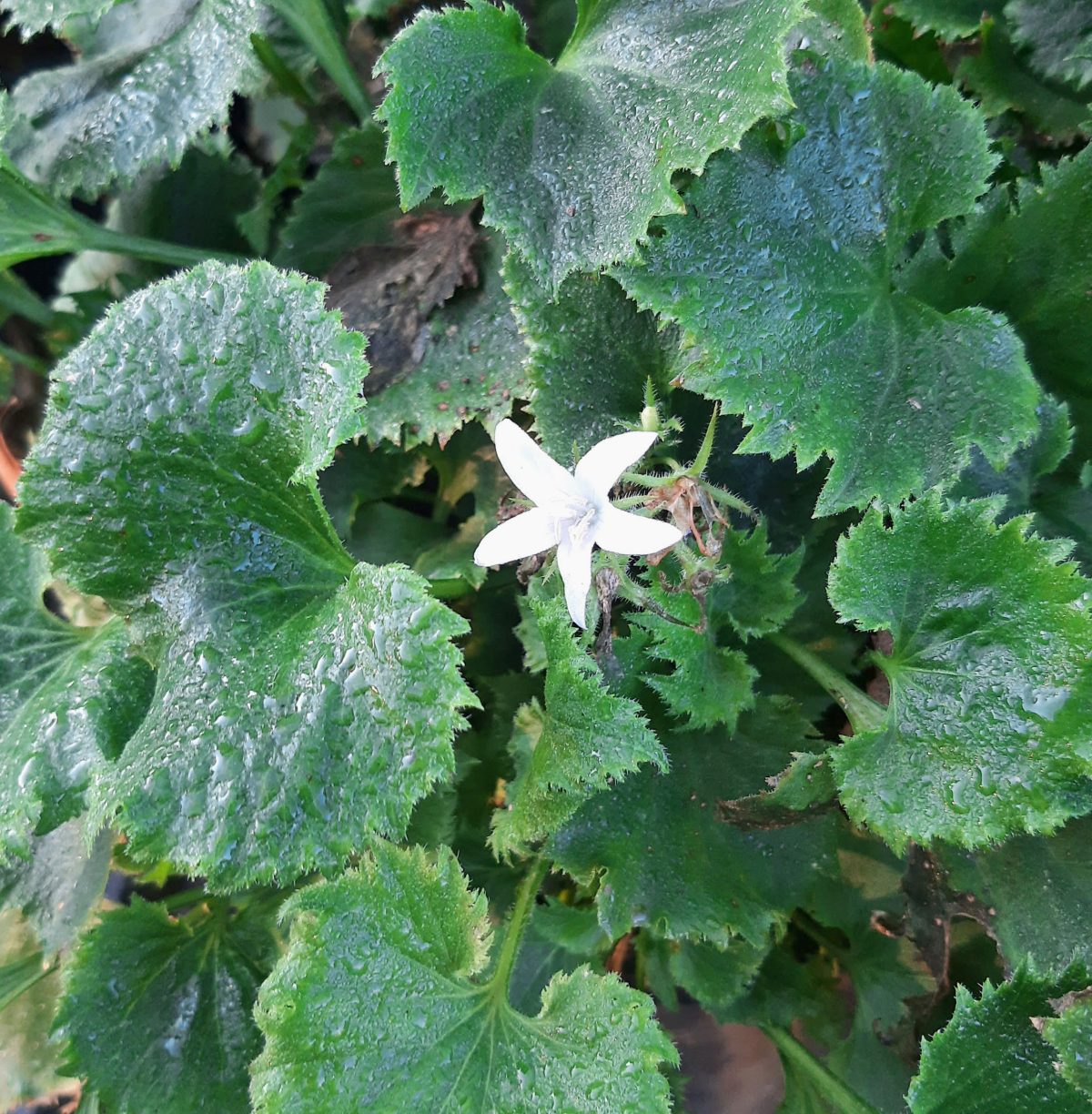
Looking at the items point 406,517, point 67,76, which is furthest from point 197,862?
point 67,76

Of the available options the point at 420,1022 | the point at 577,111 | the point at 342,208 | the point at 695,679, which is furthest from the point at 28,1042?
the point at 577,111

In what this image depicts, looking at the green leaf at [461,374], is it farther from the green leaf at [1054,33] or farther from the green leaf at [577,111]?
the green leaf at [1054,33]

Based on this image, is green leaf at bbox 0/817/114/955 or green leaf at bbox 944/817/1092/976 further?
green leaf at bbox 0/817/114/955

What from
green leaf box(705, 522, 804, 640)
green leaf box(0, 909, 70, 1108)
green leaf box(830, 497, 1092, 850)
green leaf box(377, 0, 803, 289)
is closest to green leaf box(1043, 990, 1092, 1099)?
green leaf box(830, 497, 1092, 850)

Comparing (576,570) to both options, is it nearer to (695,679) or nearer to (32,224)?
(695,679)

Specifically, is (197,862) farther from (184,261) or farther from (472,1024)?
(184,261)

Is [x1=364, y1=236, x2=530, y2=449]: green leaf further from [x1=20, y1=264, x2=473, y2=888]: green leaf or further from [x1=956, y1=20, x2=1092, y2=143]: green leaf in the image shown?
[x1=956, y1=20, x2=1092, y2=143]: green leaf

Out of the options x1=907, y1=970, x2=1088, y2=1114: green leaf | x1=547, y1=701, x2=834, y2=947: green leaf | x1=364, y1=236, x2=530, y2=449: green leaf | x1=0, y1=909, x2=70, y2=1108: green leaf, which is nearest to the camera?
x1=907, y1=970, x2=1088, y2=1114: green leaf
